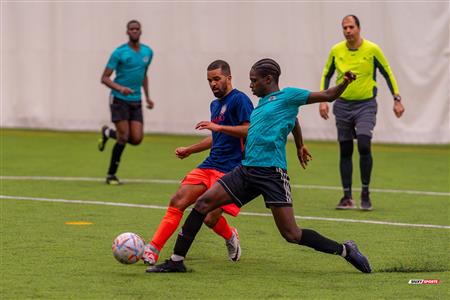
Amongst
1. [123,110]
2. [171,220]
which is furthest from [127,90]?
[171,220]

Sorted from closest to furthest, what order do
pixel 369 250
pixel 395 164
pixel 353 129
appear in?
pixel 369 250, pixel 353 129, pixel 395 164

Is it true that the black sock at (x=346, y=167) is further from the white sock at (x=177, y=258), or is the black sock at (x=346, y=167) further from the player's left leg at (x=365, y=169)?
the white sock at (x=177, y=258)

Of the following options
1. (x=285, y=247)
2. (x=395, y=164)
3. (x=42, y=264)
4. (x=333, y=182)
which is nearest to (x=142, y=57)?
(x=333, y=182)

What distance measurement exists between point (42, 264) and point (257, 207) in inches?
213

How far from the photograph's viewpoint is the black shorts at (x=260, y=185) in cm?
988

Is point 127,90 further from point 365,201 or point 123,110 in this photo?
point 365,201

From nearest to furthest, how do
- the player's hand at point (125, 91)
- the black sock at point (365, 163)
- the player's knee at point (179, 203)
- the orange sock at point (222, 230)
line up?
1. the player's knee at point (179, 203)
2. the orange sock at point (222, 230)
3. the black sock at point (365, 163)
4. the player's hand at point (125, 91)

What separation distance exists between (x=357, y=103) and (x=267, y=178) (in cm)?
515

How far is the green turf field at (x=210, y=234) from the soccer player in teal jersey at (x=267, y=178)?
270mm

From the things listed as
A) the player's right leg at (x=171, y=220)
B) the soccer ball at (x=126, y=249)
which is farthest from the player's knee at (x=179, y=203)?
the soccer ball at (x=126, y=249)

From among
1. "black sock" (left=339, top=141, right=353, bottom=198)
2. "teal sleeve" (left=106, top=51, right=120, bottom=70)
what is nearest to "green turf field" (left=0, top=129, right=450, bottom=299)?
"black sock" (left=339, top=141, right=353, bottom=198)

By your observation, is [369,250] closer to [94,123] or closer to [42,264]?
[42,264]

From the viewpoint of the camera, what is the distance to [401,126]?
80.4ft

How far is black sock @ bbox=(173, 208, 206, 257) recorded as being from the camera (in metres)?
9.98
